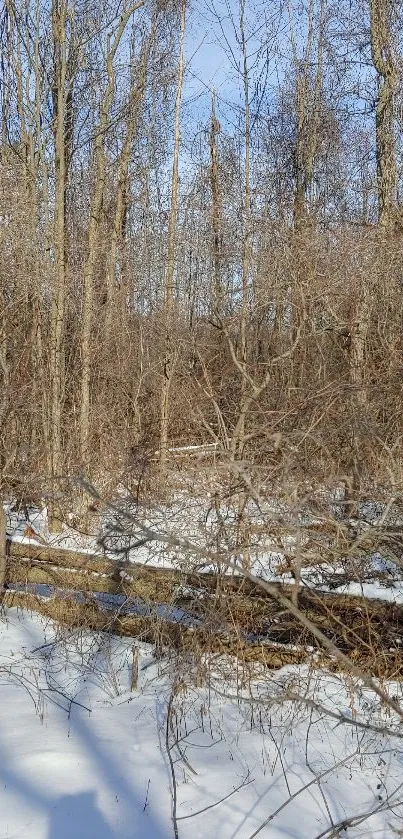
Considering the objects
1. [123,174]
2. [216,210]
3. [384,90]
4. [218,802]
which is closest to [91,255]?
[216,210]

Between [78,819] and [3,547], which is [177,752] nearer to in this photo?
[78,819]

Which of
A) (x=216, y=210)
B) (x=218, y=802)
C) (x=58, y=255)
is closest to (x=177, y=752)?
(x=218, y=802)

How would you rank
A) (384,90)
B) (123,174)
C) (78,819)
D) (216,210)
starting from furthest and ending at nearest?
(123,174), (216,210), (384,90), (78,819)

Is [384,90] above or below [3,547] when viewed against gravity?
above

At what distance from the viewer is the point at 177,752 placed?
4.73 m

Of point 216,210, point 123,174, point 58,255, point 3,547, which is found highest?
point 123,174

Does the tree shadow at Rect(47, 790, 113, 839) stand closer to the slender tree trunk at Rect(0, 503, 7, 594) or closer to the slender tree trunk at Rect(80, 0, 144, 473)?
the slender tree trunk at Rect(0, 503, 7, 594)

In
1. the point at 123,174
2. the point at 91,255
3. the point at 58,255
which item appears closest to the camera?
the point at 58,255

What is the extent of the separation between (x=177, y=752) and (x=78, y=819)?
879 mm

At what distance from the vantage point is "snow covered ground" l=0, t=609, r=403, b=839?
3.98 metres

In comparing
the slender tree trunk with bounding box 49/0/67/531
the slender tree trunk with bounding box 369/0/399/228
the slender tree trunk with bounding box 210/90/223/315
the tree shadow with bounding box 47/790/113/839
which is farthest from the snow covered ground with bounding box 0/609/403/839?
the slender tree trunk with bounding box 369/0/399/228

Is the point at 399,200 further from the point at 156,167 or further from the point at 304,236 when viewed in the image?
the point at 156,167

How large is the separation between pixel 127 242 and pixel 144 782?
13.9 meters

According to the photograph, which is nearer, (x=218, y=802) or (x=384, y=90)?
(x=218, y=802)
